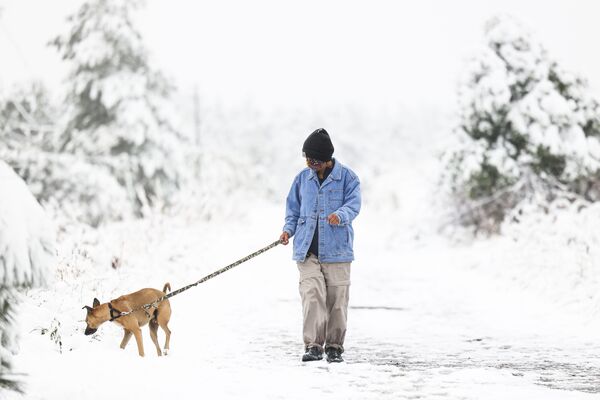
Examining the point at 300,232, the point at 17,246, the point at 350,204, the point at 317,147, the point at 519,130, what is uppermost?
the point at 519,130

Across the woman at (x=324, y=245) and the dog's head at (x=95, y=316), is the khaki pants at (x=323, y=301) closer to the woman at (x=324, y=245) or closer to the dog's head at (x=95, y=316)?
the woman at (x=324, y=245)

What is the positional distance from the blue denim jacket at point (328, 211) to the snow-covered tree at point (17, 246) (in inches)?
111

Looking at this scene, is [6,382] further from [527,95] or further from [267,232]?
[267,232]

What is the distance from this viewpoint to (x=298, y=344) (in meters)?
6.35

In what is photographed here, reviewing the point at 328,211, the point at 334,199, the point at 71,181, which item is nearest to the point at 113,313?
the point at 328,211

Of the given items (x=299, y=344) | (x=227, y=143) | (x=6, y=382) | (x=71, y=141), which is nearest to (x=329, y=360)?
(x=299, y=344)

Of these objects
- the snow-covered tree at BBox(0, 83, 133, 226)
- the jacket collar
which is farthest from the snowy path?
the snow-covered tree at BBox(0, 83, 133, 226)

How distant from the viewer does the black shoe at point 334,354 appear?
18.2 feet

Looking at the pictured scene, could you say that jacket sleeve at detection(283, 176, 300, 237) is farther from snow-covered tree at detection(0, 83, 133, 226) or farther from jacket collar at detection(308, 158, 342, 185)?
snow-covered tree at detection(0, 83, 133, 226)

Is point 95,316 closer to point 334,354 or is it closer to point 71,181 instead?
point 334,354

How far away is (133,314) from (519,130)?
10529 millimetres

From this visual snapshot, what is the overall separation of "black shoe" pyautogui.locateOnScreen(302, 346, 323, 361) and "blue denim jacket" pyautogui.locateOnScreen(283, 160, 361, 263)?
0.78 meters

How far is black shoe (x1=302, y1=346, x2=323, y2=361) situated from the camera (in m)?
5.54

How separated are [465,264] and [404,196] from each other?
23.9 metres
